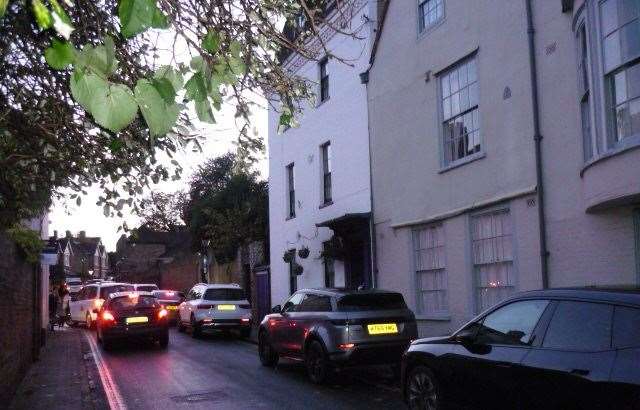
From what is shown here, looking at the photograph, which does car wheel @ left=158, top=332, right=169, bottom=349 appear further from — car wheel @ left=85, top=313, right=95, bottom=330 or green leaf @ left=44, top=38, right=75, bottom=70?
green leaf @ left=44, top=38, right=75, bottom=70

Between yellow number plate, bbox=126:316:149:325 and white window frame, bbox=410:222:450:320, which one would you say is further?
yellow number plate, bbox=126:316:149:325

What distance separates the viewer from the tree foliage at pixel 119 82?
2887mm

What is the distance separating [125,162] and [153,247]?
Result: 77.9m

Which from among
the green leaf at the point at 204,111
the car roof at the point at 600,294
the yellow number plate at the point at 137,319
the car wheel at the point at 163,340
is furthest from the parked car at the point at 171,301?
the green leaf at the point at 204,111

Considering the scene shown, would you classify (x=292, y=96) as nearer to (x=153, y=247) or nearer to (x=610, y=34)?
(x=610, y=34)

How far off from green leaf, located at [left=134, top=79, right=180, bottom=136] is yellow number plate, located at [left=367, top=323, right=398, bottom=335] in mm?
8131

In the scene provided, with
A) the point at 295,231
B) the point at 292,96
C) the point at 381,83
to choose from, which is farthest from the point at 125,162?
the point at 295,231

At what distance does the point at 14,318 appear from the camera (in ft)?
34.6

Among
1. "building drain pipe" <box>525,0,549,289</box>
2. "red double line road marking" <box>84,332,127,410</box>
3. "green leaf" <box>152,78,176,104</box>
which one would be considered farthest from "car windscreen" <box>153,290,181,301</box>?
"green leaf" <box>152,78,176,104</box>

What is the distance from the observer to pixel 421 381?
7.68 m

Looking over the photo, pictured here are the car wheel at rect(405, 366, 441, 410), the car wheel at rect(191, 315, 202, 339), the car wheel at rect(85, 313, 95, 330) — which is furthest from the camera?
the car wheel at rect(85, 313, 95, 330)

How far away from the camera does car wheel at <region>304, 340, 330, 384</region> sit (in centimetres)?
1082

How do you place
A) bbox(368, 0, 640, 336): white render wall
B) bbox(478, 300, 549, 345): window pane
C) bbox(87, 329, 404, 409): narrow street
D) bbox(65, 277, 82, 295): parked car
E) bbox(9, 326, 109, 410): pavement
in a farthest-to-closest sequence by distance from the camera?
bbox(65, 277, 82, 295): parked car → bbox(368, 0, 640, 336): white render wall → bbox(9, 326, 109, 410): pavement → bbox(87, 329, 404, 409): narrow street → bbox(478, 300, 549, 345): window pane

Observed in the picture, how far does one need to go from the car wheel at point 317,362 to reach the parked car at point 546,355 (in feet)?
11.6
